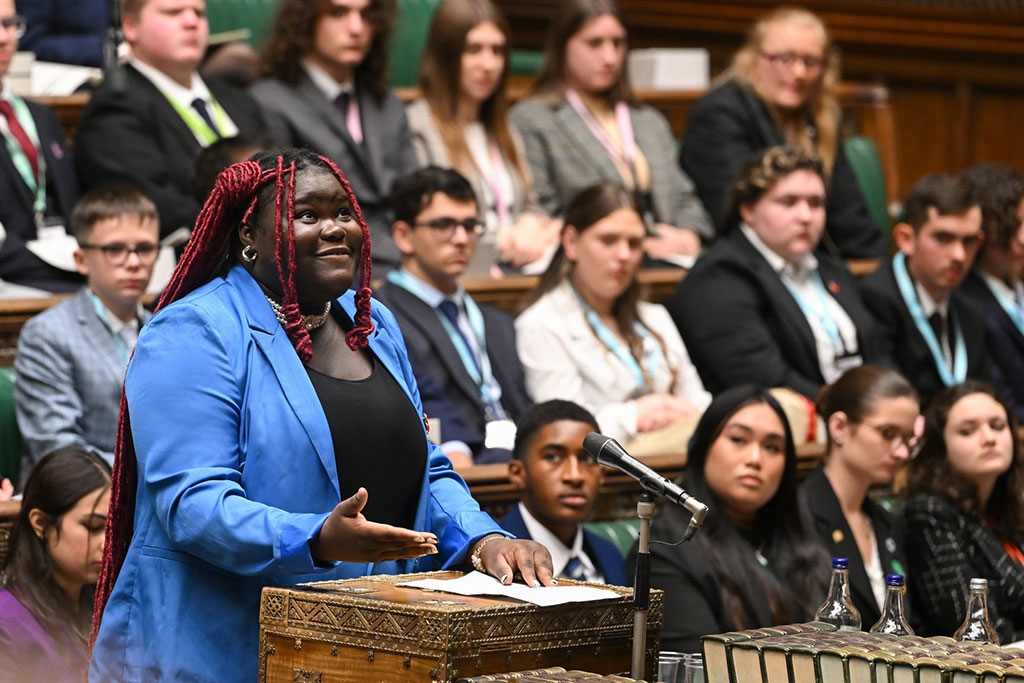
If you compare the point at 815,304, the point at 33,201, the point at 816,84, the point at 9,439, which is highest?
the point at 816,84

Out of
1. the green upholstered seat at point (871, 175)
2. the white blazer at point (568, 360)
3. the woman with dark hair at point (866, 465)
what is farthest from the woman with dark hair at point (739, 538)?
the green upholstered seat at point (871, 175)

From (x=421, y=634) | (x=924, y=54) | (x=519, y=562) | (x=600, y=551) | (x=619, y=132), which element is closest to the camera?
(x=421, y=634)

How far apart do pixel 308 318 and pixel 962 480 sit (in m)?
2.29

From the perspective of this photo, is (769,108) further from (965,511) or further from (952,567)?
(952,567)

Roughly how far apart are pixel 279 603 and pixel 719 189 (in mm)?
4036

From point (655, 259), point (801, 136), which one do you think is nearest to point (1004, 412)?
point (655, 259)

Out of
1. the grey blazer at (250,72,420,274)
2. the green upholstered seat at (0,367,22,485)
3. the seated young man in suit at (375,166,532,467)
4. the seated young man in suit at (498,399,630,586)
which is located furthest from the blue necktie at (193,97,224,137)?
the seated young man in suit at (498,399,630,586)

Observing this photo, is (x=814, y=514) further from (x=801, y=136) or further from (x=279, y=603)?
(x=801, y=136)

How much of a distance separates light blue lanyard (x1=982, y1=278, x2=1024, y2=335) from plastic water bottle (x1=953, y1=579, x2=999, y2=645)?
281 cm

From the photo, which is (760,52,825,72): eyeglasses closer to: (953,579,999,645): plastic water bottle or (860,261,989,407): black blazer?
(860,261,989,407): black blazer

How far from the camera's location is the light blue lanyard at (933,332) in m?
5.11

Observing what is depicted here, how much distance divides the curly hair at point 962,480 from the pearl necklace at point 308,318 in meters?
2.22

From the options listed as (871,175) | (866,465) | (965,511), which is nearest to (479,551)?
(866,465)

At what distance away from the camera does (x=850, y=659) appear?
195 cm
